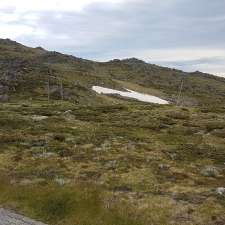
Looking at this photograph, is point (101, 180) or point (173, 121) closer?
point (101, 180)

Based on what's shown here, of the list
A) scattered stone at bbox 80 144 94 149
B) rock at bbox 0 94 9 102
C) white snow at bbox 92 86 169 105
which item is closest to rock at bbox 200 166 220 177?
scattered stone at bbox 80 144 94 149

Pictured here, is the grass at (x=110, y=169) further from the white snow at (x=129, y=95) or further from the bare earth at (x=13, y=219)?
the white snow at (x=129, y=95)

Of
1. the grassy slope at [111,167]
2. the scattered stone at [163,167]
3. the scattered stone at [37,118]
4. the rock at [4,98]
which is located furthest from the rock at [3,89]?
the scattered stone at [163,167]

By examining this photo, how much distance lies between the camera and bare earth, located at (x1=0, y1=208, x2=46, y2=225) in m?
31.5

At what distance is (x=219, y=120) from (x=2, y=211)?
1931 inches

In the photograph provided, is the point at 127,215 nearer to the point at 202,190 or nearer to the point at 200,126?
the point at 202,190

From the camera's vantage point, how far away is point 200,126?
71.0m

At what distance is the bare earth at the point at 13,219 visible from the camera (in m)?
31.5

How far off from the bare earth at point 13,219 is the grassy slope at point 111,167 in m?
1.32

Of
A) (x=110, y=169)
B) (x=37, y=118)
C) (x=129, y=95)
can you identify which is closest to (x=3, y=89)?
(x=129, y=95)

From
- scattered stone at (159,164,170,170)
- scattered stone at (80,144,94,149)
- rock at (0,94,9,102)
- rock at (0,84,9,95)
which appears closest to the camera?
scattered stone at (159,164,170,170)

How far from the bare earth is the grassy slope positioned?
1.32 m

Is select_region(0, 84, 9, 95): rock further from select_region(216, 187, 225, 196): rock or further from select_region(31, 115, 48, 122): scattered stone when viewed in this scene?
select_region(216, 187, 225, 196): rock

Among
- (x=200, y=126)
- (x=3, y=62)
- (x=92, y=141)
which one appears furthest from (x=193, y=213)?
(x=3, y=62)
